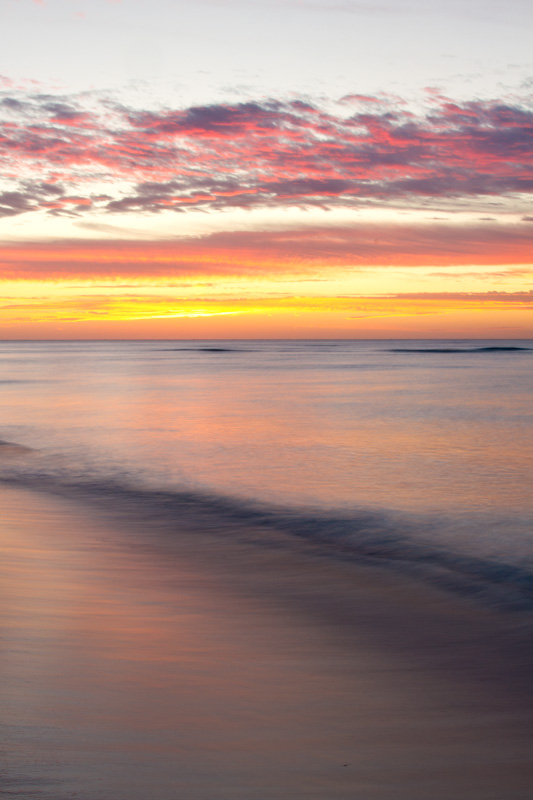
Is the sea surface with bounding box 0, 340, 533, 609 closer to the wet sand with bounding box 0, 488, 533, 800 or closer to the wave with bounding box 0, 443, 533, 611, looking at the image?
the wave with bounding box 0, 443, 533, 611

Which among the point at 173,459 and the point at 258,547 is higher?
the point at 173,459

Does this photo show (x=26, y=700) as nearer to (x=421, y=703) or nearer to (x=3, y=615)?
(x=3, y=615)

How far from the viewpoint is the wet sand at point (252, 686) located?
3.59 m

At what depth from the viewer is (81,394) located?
34531 millimetres

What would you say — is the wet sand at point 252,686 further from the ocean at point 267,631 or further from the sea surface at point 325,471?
the sea surface at point 325,471

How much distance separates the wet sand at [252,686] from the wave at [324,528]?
741 mm

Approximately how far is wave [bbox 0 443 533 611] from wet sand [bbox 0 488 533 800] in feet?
2.43

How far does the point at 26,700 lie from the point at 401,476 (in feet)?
33.5

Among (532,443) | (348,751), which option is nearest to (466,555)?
(348,751)

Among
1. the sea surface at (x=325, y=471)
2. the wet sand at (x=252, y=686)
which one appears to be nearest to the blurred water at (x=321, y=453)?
the sea surface at (x=325, y=471)

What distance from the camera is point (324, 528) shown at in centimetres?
982

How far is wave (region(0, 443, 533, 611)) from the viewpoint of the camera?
7.55 metres

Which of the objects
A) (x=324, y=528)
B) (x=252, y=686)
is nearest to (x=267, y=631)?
(x=252, y=686)

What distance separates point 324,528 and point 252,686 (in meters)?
5.29
